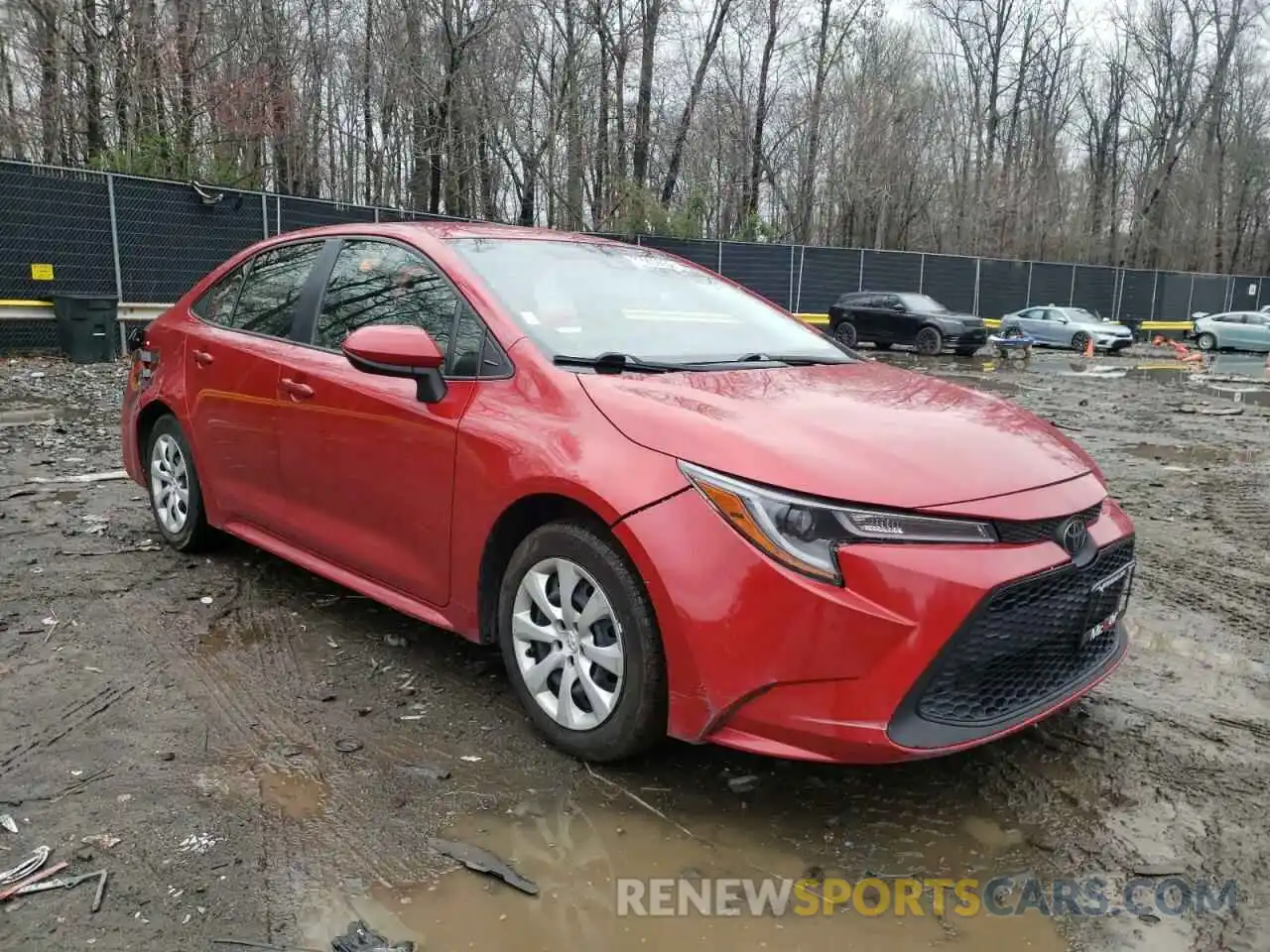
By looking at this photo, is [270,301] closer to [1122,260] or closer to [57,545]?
[57,545]

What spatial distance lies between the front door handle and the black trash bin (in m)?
10.5

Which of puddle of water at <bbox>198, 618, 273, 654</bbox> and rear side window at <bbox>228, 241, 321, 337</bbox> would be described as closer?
puddle of water at <bbox>198, 618, 273, 654</bbox>

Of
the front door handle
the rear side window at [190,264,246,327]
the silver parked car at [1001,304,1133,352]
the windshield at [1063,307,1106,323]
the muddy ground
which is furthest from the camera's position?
the windshield at [1063,307,1106,323]

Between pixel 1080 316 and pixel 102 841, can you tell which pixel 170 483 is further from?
pixel 1080 316

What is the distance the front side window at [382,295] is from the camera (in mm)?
3449

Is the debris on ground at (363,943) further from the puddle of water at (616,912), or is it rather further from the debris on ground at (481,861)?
the debris on ground at (481,861)

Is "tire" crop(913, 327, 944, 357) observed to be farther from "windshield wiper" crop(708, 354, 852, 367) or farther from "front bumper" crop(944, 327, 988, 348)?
"windshield wiper" crop(708, 354, 852, 367)

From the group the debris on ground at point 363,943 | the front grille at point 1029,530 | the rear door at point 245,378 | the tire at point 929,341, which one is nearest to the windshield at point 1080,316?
the tire at point 929,341

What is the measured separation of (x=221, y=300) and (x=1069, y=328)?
88.8 feet

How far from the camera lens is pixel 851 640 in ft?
7.72

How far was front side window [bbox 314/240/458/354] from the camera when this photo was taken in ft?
11.3

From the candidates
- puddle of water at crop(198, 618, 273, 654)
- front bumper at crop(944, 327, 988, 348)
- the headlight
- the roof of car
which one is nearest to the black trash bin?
the roof of car

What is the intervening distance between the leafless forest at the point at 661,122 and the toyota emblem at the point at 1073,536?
16.9m

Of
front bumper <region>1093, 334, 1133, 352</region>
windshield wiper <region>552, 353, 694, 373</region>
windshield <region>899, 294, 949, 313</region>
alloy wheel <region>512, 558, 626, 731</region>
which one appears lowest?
alloy wheel <region>512, 558, 626, 731</region>
